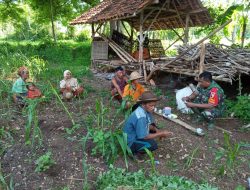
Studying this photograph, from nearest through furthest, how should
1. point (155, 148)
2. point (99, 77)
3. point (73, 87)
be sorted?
point (155, 148)
point (73, 87)
point (99, 77)

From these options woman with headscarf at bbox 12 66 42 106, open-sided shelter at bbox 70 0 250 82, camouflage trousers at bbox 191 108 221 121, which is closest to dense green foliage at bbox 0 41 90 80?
open-sided shelter at bbox 70 0 250 82

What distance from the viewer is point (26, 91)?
611 cm

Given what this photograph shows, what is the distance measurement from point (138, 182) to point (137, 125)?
786mm

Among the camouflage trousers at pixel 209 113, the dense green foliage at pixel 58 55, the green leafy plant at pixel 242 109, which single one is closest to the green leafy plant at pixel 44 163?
the camouflage trousers at pixel 209 113

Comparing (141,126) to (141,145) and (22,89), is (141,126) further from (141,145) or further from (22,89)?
(22,89)

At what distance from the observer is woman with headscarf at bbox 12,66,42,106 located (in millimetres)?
5801

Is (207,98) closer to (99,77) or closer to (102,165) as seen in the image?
(102,165)

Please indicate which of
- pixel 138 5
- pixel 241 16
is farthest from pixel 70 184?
pixel 241 16

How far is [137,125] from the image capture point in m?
3.71

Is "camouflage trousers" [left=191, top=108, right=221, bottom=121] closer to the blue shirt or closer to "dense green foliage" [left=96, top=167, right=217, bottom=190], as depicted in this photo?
the blue shirt

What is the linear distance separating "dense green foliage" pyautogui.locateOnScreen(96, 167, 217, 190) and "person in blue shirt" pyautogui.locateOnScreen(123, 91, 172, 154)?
474 millimetres

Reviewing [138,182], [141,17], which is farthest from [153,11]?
[138,182]

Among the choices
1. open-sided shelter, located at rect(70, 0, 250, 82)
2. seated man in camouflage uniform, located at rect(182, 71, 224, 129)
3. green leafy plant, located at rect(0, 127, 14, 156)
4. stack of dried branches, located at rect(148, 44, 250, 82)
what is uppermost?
open-sided shelter, located at rect(70, 0, 250, 82)

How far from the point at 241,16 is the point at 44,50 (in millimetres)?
10230
